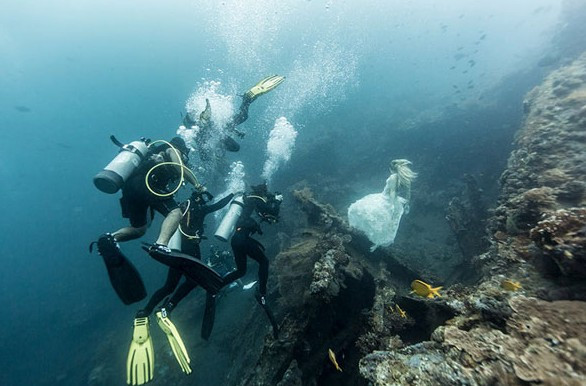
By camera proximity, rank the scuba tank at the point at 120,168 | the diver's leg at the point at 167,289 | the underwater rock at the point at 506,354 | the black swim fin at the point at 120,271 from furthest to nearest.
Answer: the diver's leg at the point at 167,289, the scuba tank at the point at 120,168, the black swim fin at the point at 120,271, the underwater rock at the point at 506,354

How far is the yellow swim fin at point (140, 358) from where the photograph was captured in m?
5.01

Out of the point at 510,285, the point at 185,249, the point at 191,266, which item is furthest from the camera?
the point at 185,249

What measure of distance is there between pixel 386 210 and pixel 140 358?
6.75 m

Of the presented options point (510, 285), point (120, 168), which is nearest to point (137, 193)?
point (120, 168)

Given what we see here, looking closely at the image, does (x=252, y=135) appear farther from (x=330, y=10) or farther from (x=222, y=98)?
(x=330, y=10)

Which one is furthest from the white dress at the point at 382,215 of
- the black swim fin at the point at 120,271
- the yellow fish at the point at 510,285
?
the black swim fin at the point at 120,271

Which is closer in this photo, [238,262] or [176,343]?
[176,343]

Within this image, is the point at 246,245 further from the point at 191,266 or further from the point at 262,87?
the point at 262,87

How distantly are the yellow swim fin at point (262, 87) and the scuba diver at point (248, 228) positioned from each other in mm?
4358

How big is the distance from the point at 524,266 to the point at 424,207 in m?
10.8

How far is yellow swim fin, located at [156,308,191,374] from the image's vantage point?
5.14m

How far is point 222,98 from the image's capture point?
22.6 meters

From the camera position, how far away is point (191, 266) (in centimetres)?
491

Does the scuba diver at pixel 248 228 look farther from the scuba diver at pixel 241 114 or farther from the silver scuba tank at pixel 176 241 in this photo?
the scuba diver at pixel 241 114
